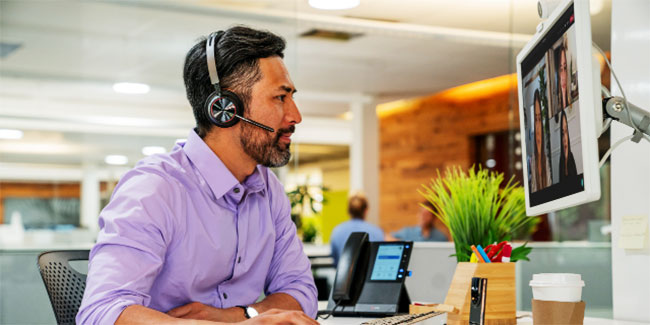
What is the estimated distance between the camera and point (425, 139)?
10.3 meters

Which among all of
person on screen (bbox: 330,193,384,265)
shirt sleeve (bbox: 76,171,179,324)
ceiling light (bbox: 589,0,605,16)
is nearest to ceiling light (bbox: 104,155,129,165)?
person on screen (bbox: 330,193,384,265)

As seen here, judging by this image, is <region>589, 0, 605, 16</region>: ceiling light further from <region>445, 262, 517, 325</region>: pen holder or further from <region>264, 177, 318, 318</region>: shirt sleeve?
<region>264, 177, 318, 318</region>: shirt sleeve

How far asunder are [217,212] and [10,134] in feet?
12.0

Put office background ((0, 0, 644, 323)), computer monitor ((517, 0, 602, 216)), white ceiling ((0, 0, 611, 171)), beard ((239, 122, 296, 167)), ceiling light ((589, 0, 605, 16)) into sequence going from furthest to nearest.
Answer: white ceiling ((0, 0, 611, 171)), office background ((0, 0, 644, 323)), ceiling light ((589, 0, 605, 16)), beard ((239, 122, 296, 167)), computer monitor ((517, 0, 602, 216))

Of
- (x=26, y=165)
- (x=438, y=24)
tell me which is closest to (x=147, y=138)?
→ (x=26, y=165)

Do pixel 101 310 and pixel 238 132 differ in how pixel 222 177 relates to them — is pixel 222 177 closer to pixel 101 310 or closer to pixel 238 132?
pixel 238 132

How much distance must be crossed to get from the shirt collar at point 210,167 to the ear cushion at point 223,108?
0.27 feet

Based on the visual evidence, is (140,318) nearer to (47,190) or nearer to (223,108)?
(223,108)

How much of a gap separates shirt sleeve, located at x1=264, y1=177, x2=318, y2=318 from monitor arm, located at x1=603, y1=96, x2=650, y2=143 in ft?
2.70

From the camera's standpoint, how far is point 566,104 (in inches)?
55.6

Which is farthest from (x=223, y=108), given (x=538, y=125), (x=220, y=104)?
(x=538, y=125)

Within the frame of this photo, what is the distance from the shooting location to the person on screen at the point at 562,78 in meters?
1.41

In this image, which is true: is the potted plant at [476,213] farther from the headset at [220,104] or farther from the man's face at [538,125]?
the headset at [220,104]

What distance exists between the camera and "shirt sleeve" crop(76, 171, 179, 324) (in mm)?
1395
